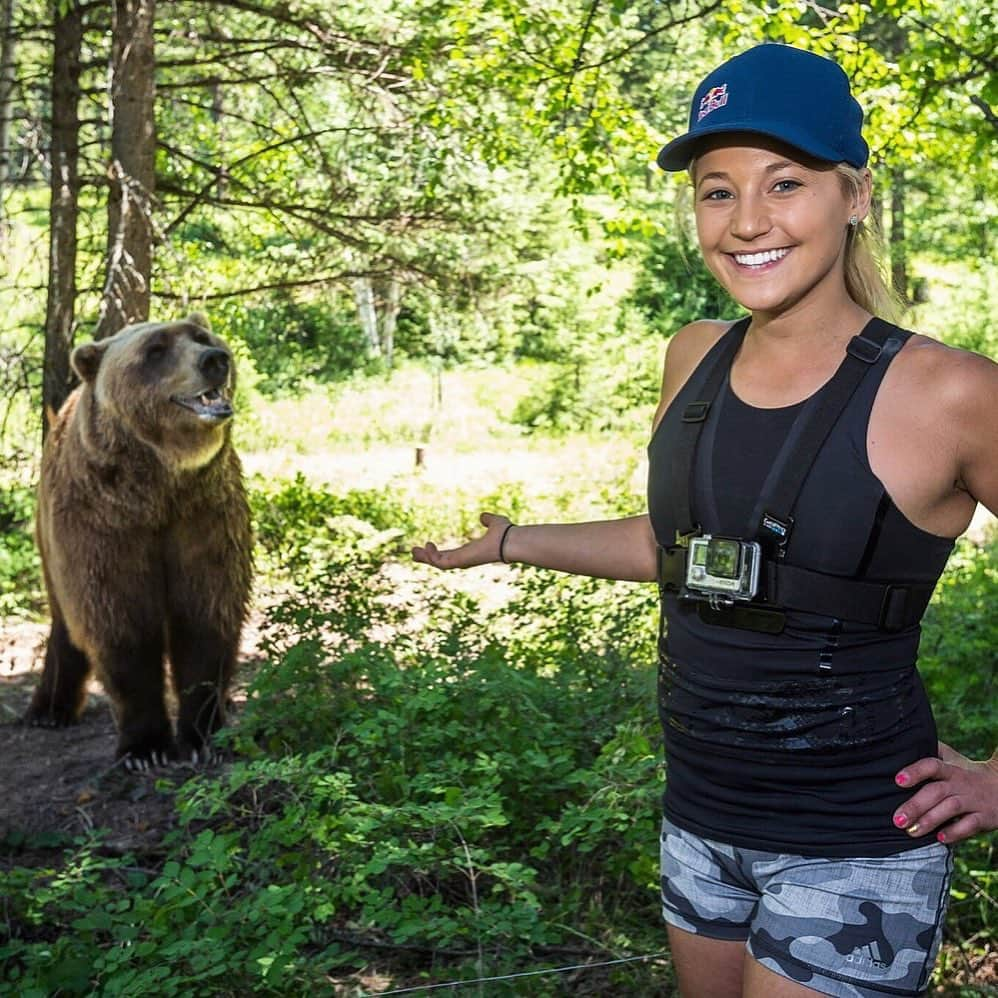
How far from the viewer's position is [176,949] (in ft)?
10.6

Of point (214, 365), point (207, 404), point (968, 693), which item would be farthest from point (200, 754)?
point (968, 693)

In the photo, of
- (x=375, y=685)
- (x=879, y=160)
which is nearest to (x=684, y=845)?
(x=375, y=685)

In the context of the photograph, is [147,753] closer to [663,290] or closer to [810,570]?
[810,570]

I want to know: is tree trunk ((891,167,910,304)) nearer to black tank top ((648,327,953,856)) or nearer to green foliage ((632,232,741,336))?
green foliage ((632,232,741,336))

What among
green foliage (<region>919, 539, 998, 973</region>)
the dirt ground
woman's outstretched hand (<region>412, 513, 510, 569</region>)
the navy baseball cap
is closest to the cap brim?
the navy baseball cap

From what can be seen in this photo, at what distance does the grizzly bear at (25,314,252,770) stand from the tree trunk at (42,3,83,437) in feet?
7.43

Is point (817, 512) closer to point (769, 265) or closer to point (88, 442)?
point (769, 265)

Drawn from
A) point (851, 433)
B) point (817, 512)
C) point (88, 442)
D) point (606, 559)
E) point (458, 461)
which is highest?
point (851, 433)

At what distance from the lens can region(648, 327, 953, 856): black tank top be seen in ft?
6.53

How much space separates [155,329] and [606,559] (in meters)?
4.26

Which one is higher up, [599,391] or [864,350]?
[864,350]

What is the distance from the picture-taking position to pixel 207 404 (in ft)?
20.0

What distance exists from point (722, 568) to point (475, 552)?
28.5 inches

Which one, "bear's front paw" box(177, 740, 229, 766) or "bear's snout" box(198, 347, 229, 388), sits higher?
"bear's snout" box(198, 347, 229, 388)
